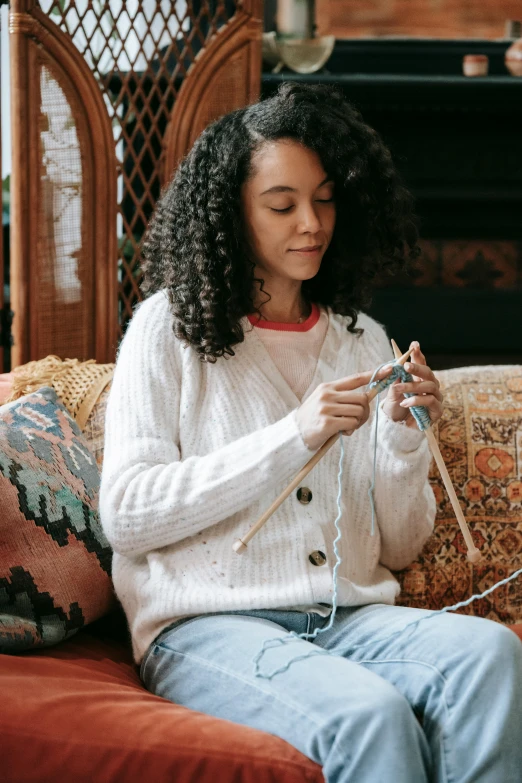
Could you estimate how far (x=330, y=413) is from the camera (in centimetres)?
129

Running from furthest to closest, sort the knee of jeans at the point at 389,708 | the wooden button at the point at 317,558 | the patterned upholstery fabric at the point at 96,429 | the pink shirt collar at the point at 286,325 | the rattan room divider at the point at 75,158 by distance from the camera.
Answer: the rattan room divider at the point at 75,158 < the patterned upholstery fabric at the point at 96,429 < the pink shirt collar at the point at 286,325 < the wooden button at the point at 317,558 < the knee of jeans at the point at 389,708

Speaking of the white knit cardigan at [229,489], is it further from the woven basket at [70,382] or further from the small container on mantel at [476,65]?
the small container on mantel at [476,65]

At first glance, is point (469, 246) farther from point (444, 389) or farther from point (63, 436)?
point (63, 436)

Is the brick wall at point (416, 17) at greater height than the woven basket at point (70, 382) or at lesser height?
greater

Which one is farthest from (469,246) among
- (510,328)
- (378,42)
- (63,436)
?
(63,436)

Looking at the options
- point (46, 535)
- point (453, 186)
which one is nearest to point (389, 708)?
point (46, 535)

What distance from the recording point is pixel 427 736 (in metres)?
1.20

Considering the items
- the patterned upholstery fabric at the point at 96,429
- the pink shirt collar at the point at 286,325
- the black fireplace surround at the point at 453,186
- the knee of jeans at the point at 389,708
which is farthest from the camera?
the black fireplace surround at the point at 453,186

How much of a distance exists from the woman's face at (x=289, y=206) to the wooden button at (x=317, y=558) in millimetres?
414

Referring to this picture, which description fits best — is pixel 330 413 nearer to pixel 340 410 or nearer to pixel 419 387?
pixel 340 410

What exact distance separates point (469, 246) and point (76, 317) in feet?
4.91

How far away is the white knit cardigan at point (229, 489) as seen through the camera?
1.33m

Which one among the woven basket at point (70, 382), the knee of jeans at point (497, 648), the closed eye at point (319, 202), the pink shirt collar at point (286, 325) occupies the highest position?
the closed eye at point (319, 202)

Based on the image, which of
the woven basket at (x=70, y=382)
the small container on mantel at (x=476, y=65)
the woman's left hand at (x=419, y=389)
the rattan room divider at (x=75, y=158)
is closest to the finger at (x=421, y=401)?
the woman's left hand at (x=419, y=389)
